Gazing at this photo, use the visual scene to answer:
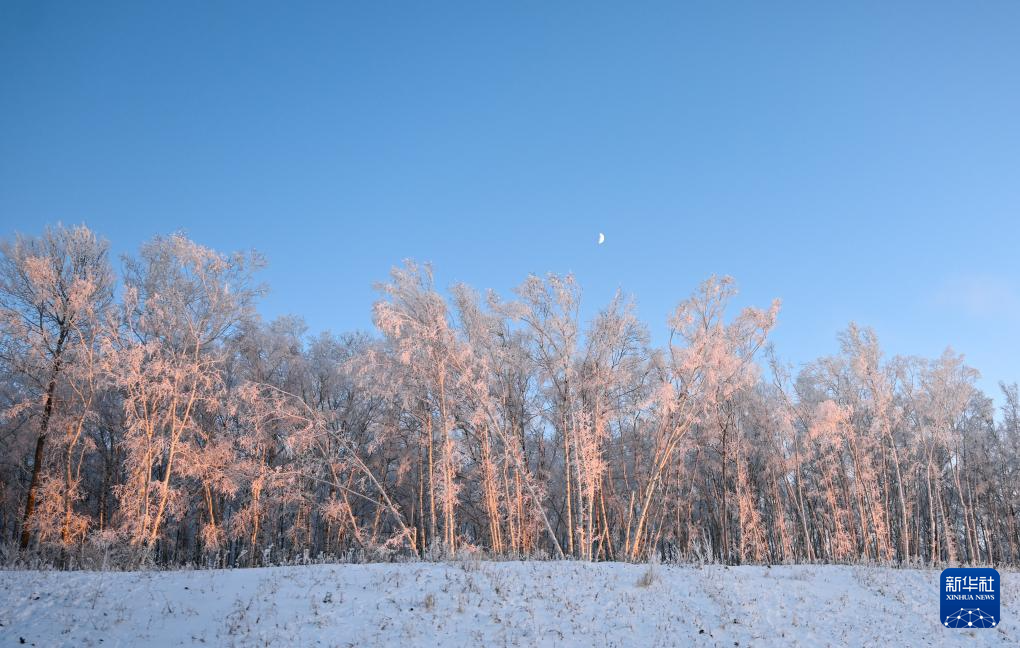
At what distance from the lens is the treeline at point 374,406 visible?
2064cm

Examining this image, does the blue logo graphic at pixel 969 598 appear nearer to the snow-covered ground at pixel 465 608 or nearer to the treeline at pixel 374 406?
the snow-covered ground at pixel 465 608

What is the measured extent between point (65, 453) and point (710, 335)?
28.1 m

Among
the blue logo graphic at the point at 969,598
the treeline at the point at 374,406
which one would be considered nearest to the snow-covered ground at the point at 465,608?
the blue logo graphic at the point at 969,598

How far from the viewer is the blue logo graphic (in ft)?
42.4

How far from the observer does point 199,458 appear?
903 inches

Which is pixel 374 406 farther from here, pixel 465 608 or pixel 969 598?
pixel 969 598

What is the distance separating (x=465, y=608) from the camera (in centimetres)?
1021

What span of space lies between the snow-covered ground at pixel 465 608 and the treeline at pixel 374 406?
5460mm

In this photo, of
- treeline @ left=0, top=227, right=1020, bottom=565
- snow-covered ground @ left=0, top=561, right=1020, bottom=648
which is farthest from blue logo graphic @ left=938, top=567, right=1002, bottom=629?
treeline @ left=0, top=227, right=1020, bottom=565

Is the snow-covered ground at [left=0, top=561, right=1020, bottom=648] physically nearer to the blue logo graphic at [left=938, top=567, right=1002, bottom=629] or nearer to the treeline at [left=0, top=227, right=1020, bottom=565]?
the blue logo graphic at [left=938, top=567, right=1002, bottom=629]

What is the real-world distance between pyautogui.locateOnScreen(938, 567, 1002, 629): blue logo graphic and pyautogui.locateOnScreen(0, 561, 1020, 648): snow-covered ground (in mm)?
294

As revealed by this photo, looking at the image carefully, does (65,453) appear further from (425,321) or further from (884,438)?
(884,438)

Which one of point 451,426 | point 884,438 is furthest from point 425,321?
point 884,438

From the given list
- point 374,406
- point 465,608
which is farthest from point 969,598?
point 374,406
